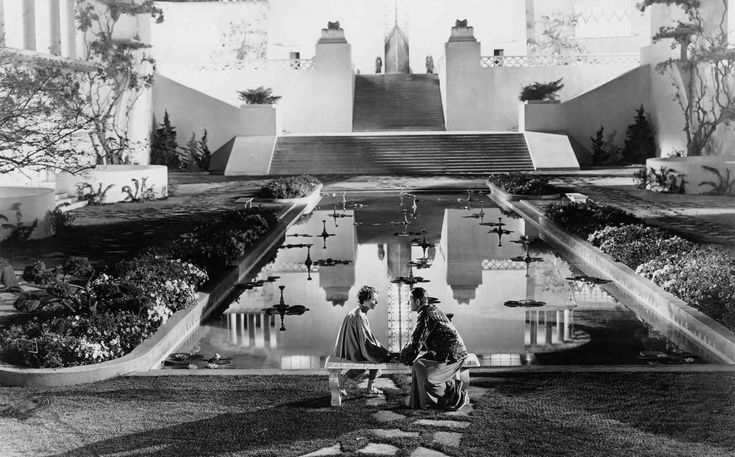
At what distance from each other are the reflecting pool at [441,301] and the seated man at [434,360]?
1853 mm

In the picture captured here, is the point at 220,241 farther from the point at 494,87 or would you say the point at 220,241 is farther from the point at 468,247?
the point at 494,87

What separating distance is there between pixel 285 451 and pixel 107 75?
23144 mm

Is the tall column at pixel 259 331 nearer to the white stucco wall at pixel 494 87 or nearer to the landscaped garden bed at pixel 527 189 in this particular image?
the landscaped garden bed at pixel 527 189

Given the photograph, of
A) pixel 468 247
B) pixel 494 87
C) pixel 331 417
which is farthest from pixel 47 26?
pixel 331 417

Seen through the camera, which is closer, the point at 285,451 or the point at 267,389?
the point at 285,451

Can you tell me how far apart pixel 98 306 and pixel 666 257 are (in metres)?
6.35

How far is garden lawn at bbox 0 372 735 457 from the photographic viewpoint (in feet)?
19.2

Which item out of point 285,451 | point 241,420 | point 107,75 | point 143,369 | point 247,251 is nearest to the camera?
point 285,451

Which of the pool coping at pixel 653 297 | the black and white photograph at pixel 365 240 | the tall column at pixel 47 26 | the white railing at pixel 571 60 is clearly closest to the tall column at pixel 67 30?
the black and white photograph at pixel 365 240

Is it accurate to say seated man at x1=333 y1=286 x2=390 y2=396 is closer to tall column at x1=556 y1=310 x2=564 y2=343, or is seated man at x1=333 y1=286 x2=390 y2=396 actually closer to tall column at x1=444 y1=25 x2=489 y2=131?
tall column at x1=556 y1=310 x2=564 y2=343

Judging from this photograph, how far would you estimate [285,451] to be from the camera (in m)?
5.75

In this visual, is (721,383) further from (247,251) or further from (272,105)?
(272,105)

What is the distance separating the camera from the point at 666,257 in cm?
1106

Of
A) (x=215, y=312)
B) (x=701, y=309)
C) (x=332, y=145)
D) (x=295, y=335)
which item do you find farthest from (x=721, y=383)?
(x=332, y=145)
